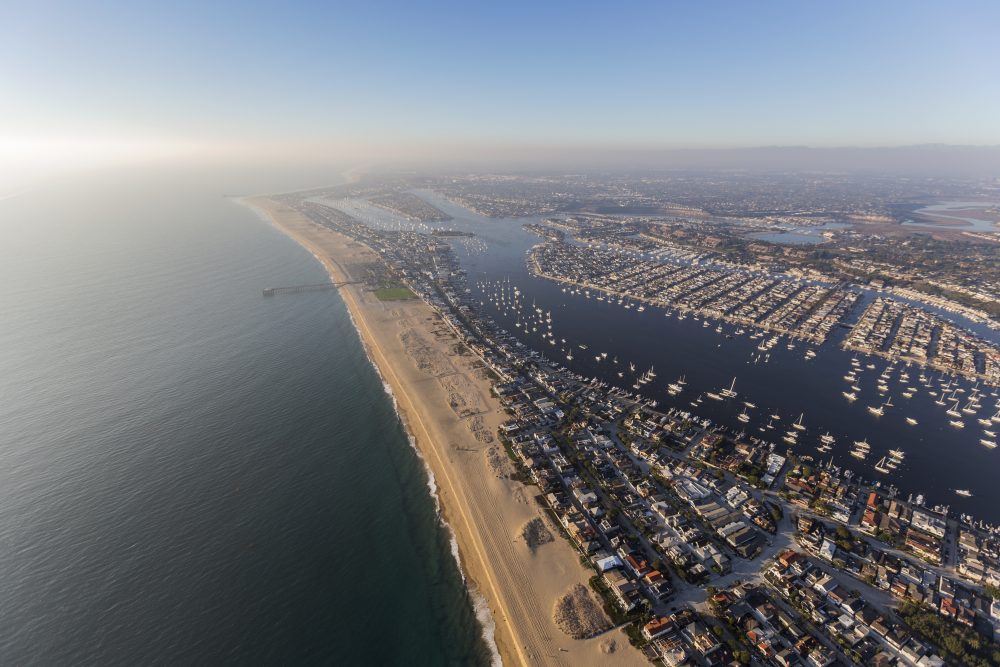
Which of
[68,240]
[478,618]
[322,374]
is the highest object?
[68,240]

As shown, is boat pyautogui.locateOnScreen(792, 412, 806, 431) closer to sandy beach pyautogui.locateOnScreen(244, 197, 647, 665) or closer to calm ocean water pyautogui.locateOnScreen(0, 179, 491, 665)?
sandy beach pyautogui.locateOnScreen(244, 197, 647, 665)

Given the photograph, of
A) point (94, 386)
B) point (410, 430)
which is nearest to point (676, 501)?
point (410, 430)

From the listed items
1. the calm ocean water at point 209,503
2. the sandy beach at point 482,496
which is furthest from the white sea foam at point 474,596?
the calm ocean water at point 209,503

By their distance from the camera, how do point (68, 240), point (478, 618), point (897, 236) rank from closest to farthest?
point (478, 618), point (68, 240), point (897, 236)

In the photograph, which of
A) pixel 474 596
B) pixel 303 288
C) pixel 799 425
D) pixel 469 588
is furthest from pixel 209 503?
pixel 799 425

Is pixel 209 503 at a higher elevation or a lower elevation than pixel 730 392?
higher

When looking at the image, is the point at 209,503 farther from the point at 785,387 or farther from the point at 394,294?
the point at 785,387

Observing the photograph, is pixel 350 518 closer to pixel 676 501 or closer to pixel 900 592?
pixel 676 501
